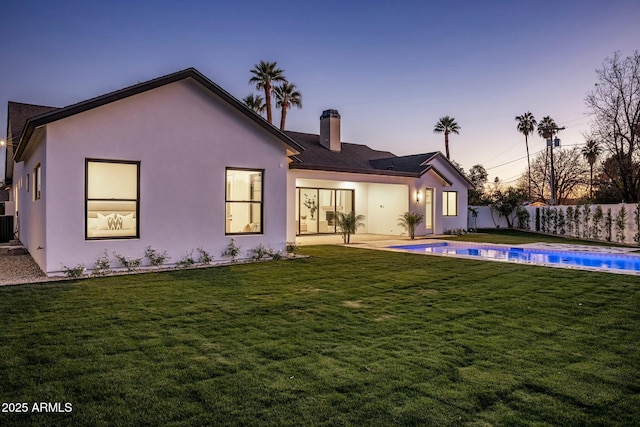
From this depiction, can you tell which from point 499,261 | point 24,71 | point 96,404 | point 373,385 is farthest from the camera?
point 24,71

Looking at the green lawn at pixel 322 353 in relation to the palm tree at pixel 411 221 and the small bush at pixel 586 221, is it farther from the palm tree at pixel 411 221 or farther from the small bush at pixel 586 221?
the small bush at pixel 586 221

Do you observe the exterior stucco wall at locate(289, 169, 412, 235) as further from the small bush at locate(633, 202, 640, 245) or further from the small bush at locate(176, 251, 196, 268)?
the small bush at locate(633, 202, 640, 245)

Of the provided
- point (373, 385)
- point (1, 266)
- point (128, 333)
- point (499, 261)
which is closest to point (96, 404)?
point (128, 333)

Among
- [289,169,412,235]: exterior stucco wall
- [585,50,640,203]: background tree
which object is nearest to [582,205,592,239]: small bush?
[585,50,640,203]: background tree

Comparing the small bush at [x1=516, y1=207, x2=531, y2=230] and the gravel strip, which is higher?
the small bush at [x1=516, y1=207, x2=531, y2=230]

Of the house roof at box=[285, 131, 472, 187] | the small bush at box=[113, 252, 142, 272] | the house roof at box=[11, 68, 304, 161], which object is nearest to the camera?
the house roof at box=[11, 68, 304, 161]

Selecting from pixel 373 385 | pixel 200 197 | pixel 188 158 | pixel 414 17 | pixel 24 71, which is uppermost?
pixel 414 17

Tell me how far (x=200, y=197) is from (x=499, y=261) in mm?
8502

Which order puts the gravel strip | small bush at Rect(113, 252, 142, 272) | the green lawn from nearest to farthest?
the green lawn < the gravel strip < small bush at Rect(113, 252, 142, 272)

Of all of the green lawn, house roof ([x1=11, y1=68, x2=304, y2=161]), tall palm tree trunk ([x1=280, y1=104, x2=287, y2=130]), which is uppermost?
tall palm tree trunk ([x1=280, y1=104, x2=287, y2=130])

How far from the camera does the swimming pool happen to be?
41.3 feet

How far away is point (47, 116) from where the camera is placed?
29.2 feet

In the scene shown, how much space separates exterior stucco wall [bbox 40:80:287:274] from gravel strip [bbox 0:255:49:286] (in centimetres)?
47

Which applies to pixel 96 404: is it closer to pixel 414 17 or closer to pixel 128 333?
pixel 128 333
